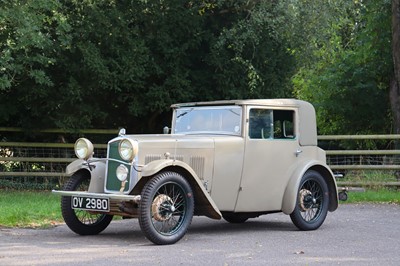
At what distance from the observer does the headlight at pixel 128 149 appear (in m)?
8.85

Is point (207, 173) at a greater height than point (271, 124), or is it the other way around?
point (271, 124)

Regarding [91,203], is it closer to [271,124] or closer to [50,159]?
[271,124]

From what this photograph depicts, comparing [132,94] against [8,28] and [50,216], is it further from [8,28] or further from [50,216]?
[50,216]

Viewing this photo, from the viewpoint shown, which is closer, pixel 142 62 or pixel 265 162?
pixel 265 162

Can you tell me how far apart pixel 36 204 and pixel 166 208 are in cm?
513

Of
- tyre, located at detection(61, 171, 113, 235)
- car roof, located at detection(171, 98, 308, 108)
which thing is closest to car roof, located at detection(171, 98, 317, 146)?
car roof, located at detection(171, 98, 308, 108)

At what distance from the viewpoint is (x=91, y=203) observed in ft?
29.4

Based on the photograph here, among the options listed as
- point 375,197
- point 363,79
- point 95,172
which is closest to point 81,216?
point 95,172

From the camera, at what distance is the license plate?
8.87m

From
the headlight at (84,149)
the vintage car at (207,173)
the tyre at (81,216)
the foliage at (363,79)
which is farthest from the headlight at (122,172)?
the foliage at (363,79)

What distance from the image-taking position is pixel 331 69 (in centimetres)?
2728

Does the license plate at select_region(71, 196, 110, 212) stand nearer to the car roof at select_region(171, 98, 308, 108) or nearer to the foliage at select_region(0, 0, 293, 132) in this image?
the car roof at select_region(171, 98, 308, 108)

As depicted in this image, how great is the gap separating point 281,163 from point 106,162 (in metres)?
2.51

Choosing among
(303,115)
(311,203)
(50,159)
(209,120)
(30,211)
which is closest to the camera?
(209,120)
